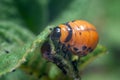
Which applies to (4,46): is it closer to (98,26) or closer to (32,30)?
(32,30)

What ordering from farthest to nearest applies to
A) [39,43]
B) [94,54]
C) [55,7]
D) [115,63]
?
[115,63] → [55,7] → [94,54] → [39,43]

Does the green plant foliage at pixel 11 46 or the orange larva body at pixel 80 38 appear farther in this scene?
the orange larva body at pixel 80 38

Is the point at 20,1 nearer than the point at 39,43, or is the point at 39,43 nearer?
the point at 39,43

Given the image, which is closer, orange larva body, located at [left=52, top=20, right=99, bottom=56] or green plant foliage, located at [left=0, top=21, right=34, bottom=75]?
green plant foliage, located at [left=0, top=21, right=34, bottom=75]

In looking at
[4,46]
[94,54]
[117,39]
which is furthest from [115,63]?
[4,46]

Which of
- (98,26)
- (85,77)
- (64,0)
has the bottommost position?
(85,77)

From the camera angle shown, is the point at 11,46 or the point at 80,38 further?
the point at 80,38

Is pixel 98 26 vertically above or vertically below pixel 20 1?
below

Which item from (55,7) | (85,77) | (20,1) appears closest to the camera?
(20,1)
